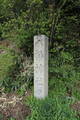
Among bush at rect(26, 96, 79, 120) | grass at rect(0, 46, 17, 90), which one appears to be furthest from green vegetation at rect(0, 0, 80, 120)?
bush at rect(26, 96, 79, 120)

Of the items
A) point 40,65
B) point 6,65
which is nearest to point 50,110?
point 40,65

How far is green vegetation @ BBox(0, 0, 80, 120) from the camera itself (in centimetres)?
337

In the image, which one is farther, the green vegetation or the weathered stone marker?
the green vegetation

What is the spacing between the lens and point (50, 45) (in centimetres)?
426

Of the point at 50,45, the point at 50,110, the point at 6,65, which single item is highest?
the point at 50,45

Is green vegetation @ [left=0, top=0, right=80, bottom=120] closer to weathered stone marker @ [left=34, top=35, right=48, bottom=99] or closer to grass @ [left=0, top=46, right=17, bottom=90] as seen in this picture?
grass @ [left=0, top=46, right=17, bottom=90]

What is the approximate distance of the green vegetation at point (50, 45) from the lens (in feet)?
11.1

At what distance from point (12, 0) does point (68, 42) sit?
1874mm

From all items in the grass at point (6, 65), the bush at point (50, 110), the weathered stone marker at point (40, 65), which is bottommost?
the bush at point (50, 110)

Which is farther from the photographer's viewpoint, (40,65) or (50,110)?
(40,65)

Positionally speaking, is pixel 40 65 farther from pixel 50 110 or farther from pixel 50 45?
pixel 50 45

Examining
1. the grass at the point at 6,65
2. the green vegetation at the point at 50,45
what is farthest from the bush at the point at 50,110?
the grass at the point at 6,65

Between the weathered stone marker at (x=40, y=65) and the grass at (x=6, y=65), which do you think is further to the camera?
the grass at (x=6, y=65)

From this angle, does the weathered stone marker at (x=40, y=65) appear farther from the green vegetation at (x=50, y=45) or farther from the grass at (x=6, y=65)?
the grass at (x=6, y=65)
